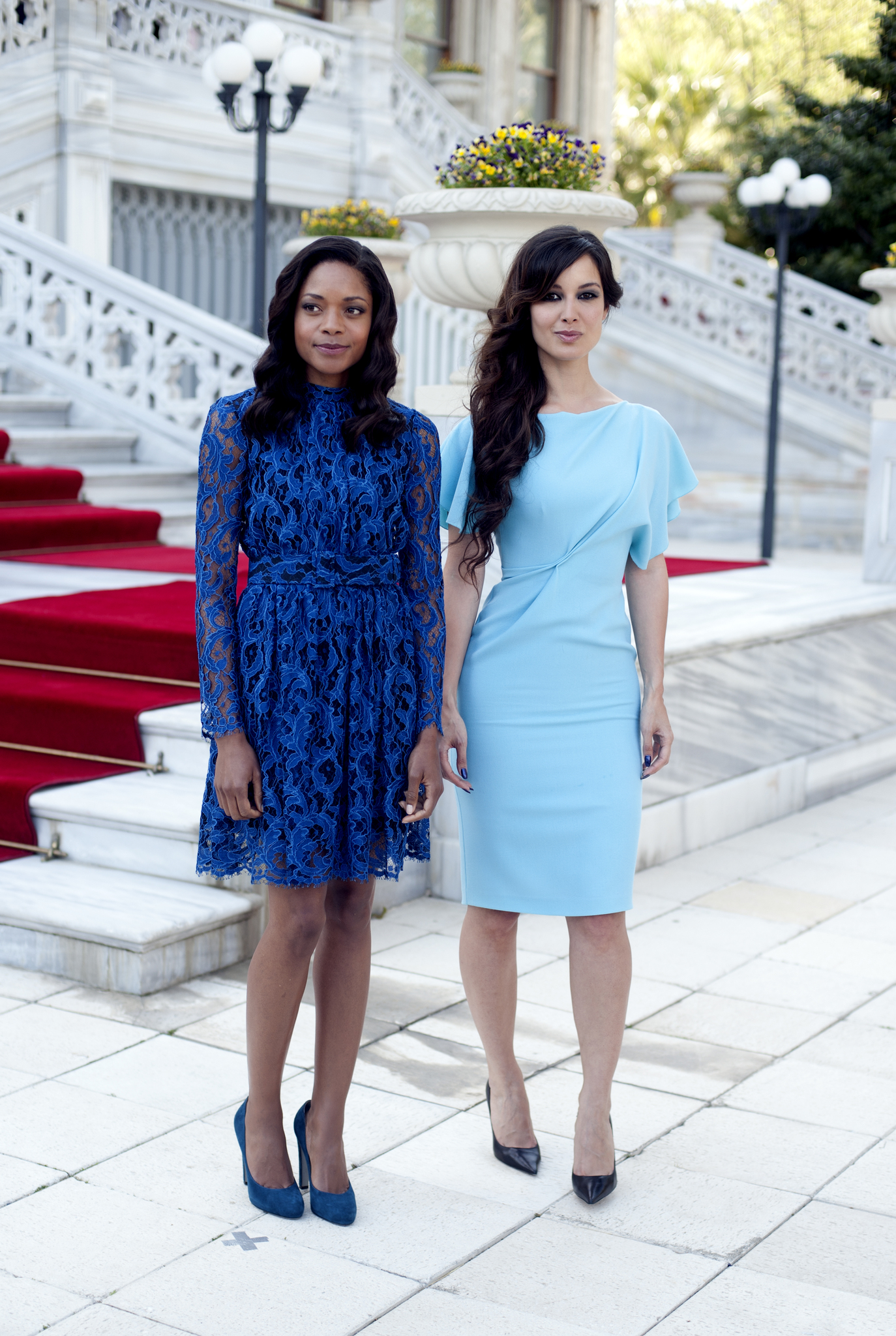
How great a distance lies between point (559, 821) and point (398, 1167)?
2.87 feet

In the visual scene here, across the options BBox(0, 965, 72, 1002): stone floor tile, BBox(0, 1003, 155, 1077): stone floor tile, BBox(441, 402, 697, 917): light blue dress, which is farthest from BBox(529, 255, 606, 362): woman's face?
BBox(0, 965, 72, 1002): stone floor tile

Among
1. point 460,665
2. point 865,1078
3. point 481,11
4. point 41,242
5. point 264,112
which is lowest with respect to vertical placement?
point 865,1078

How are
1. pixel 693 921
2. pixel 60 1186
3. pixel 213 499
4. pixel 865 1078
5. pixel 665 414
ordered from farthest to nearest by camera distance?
pixel 665 414
pixel 693 921
pixel 865 1078
pixel 60 1186
pixel 213 499

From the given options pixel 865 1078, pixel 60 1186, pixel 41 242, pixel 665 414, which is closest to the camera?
pixel 60 1186

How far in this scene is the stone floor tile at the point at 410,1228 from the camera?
3.04 meters

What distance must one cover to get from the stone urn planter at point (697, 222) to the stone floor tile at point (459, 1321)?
1806 cm

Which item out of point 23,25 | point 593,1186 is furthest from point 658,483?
point 23,25

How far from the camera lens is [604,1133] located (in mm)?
3334

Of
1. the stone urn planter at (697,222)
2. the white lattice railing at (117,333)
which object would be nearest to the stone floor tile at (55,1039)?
the white lattice railing at (117,333)

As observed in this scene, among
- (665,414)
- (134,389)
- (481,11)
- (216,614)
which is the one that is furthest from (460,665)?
(481,11)

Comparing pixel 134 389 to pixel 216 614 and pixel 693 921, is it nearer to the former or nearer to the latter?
pixel 693 921

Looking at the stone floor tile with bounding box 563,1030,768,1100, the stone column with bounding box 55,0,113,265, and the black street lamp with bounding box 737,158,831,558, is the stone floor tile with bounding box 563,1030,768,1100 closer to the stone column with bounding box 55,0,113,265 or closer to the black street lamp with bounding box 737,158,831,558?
the black street lamp with bounding box 737,158,831,558

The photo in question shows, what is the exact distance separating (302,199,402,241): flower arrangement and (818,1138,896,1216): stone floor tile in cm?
826

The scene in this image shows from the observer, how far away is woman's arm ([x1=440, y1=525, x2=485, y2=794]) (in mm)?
3320
